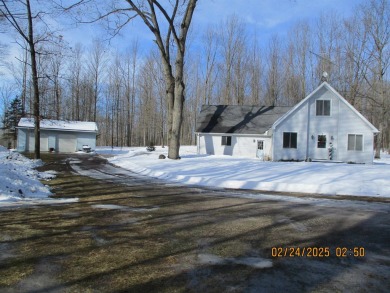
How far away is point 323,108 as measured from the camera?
1067 inches

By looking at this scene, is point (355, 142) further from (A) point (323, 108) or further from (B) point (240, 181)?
(B) point (240, 181)

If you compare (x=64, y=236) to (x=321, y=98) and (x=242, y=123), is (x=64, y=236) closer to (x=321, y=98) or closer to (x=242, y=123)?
(x=321, y=98)

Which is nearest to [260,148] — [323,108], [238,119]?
[238,119]

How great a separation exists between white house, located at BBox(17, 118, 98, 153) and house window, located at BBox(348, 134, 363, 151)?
31.5 metres

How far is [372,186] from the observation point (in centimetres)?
1234

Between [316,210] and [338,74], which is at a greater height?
[338,74]

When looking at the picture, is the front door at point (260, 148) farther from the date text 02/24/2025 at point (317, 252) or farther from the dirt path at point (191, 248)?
the date text 02/24/2025 at point (317, 252)

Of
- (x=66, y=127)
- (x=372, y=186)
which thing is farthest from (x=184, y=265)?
(x=66, y=127)

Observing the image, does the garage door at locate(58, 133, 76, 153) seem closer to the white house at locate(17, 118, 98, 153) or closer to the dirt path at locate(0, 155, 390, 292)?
the white house at locate(17, 118, 98, 153)

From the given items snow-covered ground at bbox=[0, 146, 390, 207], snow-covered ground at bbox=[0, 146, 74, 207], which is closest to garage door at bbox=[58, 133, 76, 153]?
snow-covered ground at bbox=[0, 146, 390, 207]

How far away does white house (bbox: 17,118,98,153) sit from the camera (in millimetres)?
40031

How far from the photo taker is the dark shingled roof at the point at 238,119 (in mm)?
32219

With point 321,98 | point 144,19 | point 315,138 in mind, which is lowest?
point 315,138

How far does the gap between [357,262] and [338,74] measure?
157 ft
